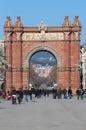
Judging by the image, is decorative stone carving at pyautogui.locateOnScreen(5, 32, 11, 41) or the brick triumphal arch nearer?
the brick triumphal arch

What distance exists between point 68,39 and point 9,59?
11.2 metres

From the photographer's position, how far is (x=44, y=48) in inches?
3878

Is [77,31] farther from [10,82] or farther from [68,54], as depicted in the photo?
[10,82]

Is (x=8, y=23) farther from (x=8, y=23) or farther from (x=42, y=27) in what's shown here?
(x=42, y=27)

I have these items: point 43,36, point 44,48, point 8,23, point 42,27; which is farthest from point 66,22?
point 8,23

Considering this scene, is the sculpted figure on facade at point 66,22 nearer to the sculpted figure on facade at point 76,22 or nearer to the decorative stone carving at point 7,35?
the sculpted figure on facade at point 76,22

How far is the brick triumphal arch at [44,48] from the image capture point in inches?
3883

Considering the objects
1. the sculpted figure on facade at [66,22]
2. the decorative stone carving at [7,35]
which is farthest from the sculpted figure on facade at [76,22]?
the decorative stone carving at [7,35]

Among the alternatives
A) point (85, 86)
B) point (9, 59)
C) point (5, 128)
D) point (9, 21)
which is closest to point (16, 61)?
point (9, 59)

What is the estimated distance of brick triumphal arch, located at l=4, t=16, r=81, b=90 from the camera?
98.6 meters

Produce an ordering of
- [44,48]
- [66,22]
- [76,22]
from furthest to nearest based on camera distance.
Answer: [66,22], [76,22], [44,48]

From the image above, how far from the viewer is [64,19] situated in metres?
99.8

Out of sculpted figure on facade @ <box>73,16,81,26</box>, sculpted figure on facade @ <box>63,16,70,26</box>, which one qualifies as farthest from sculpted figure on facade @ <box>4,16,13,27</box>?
sculpted figure on facade @ <box>73,16,81,26</box>

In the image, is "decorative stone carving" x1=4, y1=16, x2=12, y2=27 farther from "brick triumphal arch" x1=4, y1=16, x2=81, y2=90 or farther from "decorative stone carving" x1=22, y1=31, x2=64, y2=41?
"decorative stone carving" x1=22, y1=31, x2=64, y2=41
